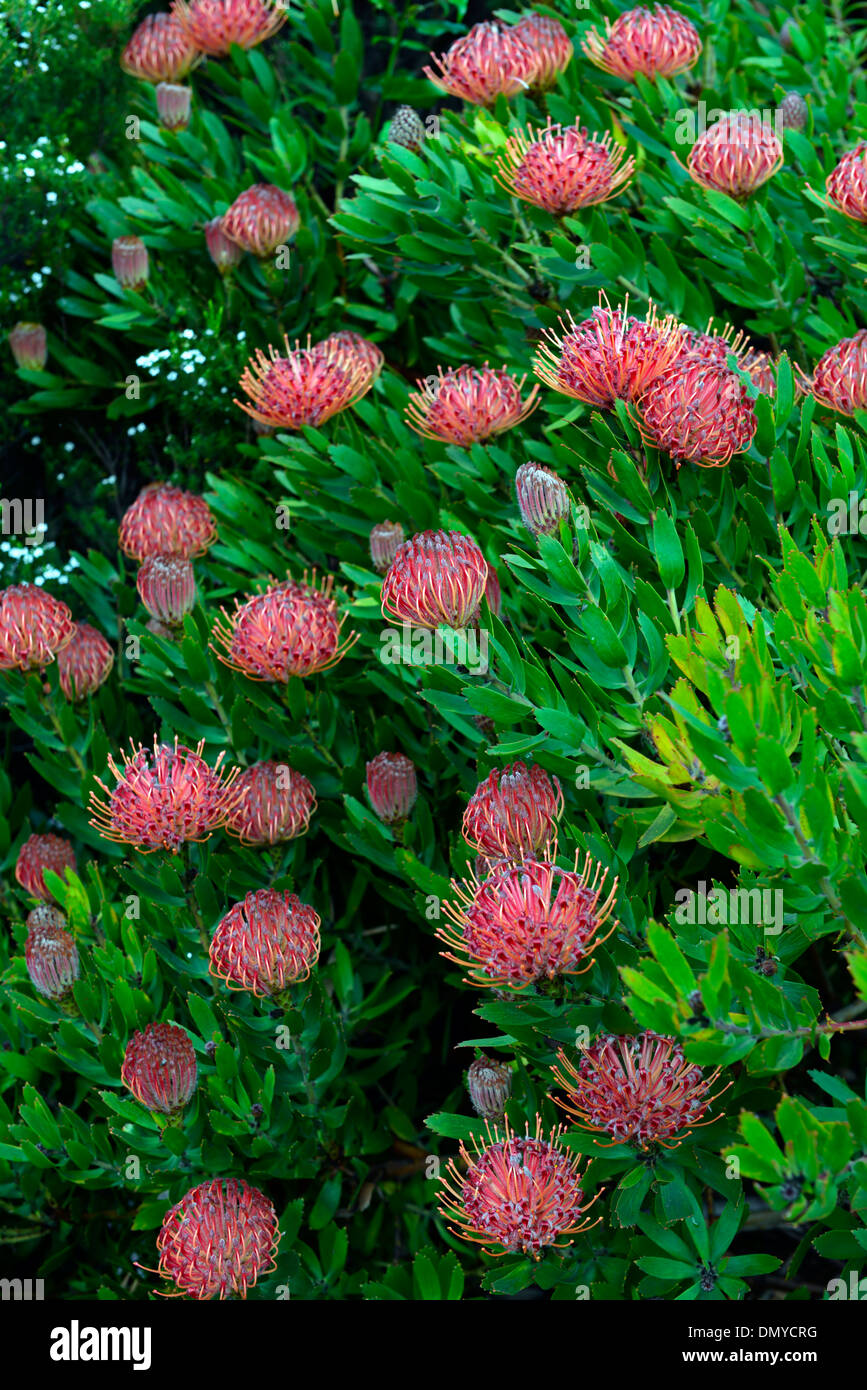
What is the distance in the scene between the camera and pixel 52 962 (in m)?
2.57

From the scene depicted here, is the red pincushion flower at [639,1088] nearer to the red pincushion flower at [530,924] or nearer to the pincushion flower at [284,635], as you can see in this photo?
the red pincushion flower at [530,924]

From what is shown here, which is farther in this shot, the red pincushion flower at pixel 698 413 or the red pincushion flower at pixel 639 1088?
the red pincushion flower at pixel 698 413

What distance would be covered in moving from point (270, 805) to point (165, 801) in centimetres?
29

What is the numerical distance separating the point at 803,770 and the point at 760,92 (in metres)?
3.02

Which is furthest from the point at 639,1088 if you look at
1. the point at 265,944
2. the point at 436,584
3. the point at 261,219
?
the point at 261,219

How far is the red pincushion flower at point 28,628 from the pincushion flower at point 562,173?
4.44 feet

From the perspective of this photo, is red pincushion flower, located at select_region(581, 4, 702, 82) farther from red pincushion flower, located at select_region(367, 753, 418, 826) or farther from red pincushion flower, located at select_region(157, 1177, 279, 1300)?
red pincushion flower, located at select_region(157, 1177, 279, 1300)

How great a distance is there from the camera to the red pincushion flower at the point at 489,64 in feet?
10.5

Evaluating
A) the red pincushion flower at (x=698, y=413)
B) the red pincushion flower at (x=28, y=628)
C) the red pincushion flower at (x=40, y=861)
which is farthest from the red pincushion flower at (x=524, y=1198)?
the red pincushion flower at (x=28, y=628)

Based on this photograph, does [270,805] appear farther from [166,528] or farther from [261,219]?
[261,219]

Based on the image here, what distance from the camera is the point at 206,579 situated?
136 inches

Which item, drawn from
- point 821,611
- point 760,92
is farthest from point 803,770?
point 760,92

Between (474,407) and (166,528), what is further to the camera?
(166,528)
